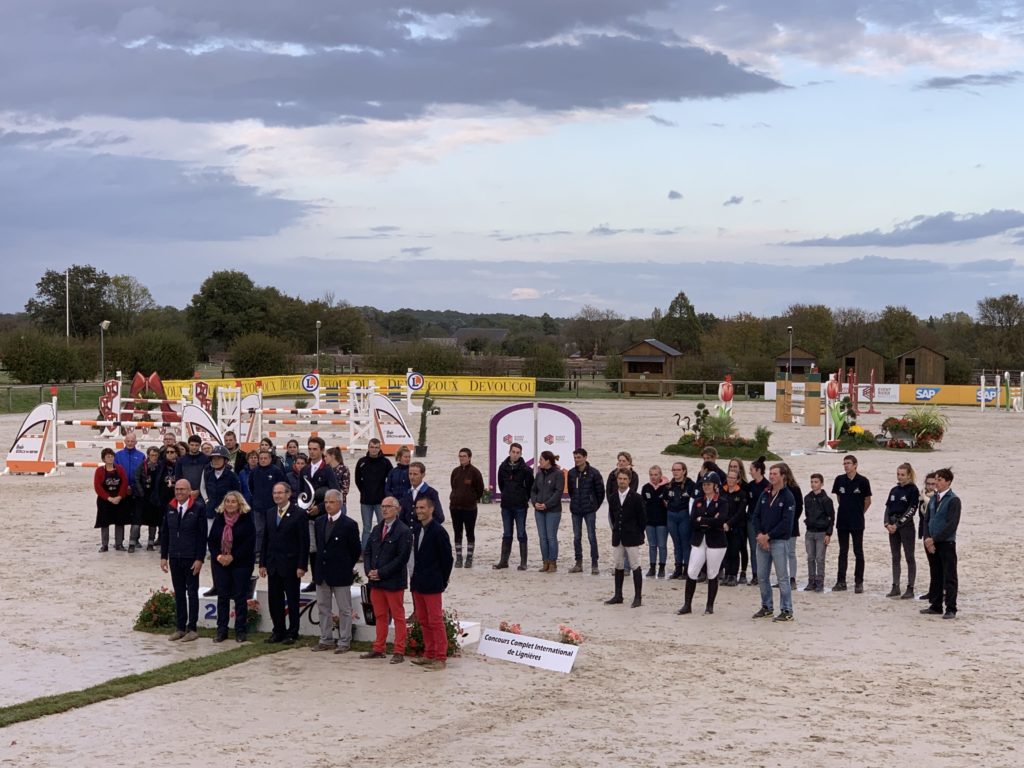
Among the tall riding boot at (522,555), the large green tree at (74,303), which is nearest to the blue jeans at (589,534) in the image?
the tall riding boot at (522,555)

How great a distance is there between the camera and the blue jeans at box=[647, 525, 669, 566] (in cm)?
1380

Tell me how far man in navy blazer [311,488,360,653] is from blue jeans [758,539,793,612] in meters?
4.22

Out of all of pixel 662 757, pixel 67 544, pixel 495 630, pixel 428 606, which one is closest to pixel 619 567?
pixel 495 630

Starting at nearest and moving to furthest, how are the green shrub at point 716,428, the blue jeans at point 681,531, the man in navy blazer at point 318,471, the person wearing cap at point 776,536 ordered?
1. the person wearing cap at point 776,536
2. the blue jeans at point 681,531
3. the man in navy blazer at point 318,471
4. the green shrub at point 716,428

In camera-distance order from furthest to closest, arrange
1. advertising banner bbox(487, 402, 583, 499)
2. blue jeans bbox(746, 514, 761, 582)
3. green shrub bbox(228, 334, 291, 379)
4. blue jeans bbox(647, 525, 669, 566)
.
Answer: green shrub bbox(228, 334, 291, 379) < advertising banner bbox(487, 402, 583, 499) < blue jeans bbox(647, 525, 669, 566) < blue jeans bbox(746, 514, 761, 582)

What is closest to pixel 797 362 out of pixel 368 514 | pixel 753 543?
pixel 368 514

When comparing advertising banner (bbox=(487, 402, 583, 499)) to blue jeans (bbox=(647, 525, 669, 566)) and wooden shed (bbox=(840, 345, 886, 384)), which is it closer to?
blue jeans (bbox=(647, 525, 669, 566))

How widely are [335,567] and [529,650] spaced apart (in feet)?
6.11

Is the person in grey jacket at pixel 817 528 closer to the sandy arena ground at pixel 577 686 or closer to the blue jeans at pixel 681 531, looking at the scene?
the sandy arena ground at pixel 577 686

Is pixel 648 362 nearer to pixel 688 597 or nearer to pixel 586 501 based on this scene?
pixel 586 501

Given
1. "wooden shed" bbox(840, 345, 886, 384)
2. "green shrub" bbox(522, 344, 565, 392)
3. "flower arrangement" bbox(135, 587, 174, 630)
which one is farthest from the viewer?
"green shrub" bbox(522, 344, 565, 392)

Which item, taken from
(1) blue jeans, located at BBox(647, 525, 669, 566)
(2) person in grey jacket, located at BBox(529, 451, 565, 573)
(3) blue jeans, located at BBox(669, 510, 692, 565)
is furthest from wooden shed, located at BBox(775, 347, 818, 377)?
(3) blue jeans, located at BBox(669, 510, 692, 565)

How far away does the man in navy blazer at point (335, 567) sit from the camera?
10.3m

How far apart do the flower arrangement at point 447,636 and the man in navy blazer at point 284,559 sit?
1.17 meters
